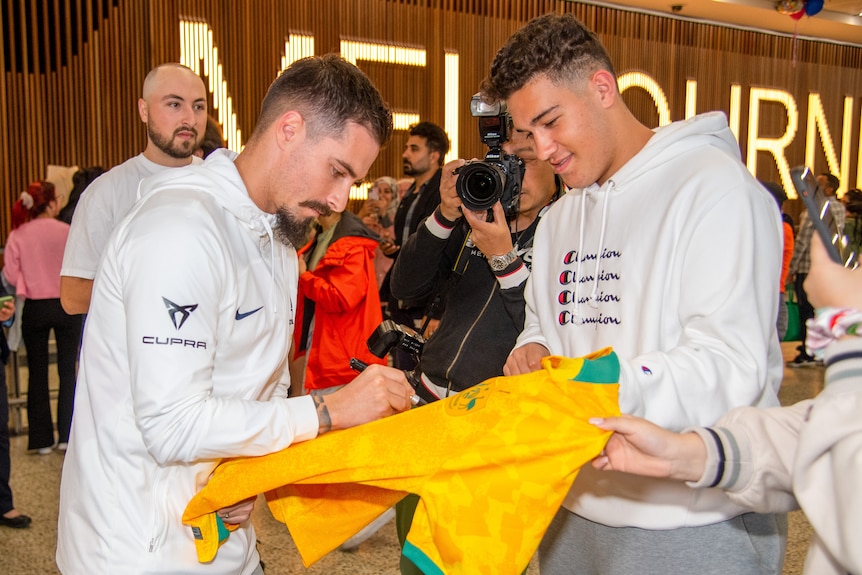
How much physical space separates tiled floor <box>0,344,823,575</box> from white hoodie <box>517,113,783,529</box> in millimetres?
1885

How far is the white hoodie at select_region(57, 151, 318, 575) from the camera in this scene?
131 cm

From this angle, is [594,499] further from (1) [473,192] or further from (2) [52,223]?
(2) [52,223]

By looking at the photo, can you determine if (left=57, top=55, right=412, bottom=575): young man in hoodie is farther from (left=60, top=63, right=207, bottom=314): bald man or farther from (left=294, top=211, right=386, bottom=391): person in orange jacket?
(left=294, top=211, right=386, bottom=391): person in orange jacket

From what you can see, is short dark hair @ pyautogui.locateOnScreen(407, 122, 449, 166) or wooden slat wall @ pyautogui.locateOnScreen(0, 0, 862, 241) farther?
wooden slat wall @ pyautogui.locateOnScreen(0, 0, 862, 241)

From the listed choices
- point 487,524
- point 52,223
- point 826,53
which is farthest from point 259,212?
point 826,53

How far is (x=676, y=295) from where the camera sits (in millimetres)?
1430

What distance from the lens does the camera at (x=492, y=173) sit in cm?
220

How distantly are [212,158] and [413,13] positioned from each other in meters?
7.62

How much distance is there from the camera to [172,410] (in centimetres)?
130

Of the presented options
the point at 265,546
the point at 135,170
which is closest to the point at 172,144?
the point at 135,170

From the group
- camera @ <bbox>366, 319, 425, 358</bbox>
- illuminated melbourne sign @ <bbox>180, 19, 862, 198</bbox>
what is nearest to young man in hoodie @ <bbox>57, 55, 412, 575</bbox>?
camera @ <bbox>366, 319, 425, 358</bbox>

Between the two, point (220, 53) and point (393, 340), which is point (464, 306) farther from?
point (220, 53)

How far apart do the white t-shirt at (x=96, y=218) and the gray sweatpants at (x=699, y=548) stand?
220cm

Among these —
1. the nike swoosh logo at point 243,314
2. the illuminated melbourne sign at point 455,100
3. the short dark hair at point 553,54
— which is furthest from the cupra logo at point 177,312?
the illuminated melbourne sign at point 455,100
